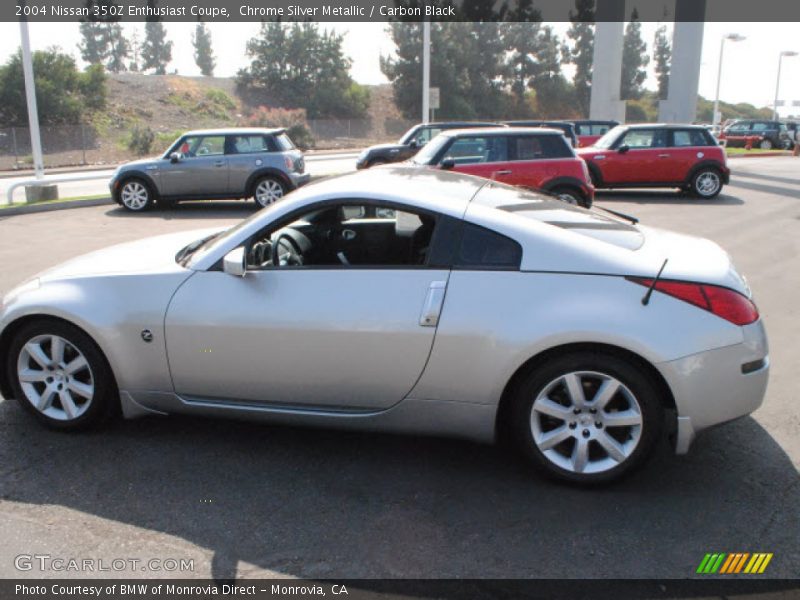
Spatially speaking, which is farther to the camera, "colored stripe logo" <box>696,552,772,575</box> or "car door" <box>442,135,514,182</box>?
"car door" <box>442,135,514,182</box>

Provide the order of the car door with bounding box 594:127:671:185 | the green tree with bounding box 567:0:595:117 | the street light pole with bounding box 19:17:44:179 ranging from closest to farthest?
the street light pole with bounding box 19:17:44:179, the car door with bounding box 594:127:671:185, the green tree with bounding box 567:0:595:117

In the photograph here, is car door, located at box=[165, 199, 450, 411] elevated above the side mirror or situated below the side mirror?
below

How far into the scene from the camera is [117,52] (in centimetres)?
9288

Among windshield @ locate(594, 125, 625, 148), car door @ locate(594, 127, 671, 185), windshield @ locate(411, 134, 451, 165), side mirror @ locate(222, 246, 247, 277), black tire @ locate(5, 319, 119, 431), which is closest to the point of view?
side mirror @ locate(222, 246, 247, 277)

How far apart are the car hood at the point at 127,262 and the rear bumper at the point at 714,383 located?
2612 mm

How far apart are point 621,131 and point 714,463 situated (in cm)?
1379

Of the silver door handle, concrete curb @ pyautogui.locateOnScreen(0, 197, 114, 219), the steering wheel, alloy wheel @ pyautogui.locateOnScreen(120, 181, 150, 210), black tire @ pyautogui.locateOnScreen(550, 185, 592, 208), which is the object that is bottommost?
concrete curb @ pyautogui.locateOnScreen(0, 197, 114, 219)

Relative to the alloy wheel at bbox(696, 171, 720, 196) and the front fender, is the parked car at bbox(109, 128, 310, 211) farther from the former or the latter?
the front fender

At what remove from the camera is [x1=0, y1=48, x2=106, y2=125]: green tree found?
1695 inches

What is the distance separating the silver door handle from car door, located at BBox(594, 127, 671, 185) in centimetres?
1375

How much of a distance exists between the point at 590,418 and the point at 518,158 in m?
9.26

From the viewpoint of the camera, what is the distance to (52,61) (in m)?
45.5

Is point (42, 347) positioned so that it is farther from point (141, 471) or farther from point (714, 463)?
point (714, 463)

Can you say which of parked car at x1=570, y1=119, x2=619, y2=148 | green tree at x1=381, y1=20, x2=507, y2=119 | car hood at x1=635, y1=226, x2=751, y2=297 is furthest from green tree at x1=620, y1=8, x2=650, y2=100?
car hood at x1=635, y1=226, x2=751, y2=297
